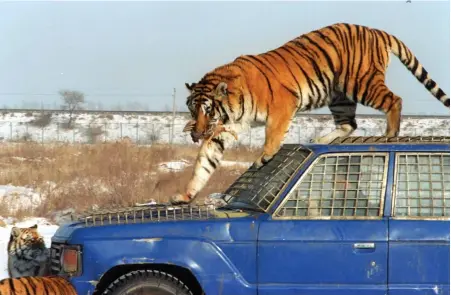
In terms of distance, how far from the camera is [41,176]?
19516 mm

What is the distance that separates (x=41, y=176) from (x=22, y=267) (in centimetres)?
1264

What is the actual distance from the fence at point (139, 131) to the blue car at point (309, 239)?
28.7 metres

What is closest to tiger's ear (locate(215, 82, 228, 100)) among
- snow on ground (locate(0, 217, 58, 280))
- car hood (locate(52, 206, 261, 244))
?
car hood (locate(52, 206, 261, 244))

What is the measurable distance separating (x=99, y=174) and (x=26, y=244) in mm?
11974

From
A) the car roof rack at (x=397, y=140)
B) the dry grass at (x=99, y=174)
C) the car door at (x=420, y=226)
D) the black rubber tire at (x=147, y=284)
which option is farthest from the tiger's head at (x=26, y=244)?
the dry grass at (x=99, y=174)

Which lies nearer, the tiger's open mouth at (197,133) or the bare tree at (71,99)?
the tiger's open mouth at (197,133)

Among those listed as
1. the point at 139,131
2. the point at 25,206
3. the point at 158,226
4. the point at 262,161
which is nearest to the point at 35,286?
the point at 158,226

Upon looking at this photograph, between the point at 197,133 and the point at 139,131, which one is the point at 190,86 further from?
the point at 139,131

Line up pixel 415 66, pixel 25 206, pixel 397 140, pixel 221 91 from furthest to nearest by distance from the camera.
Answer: pixel 25 206
pixel 415 66
pixel 221 91
pixel 397 140

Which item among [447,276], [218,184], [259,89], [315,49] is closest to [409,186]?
[447,276]

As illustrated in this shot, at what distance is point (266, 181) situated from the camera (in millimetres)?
5641

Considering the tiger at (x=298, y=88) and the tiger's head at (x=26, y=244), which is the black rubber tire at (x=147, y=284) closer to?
the tiger at (x=298, y=88)

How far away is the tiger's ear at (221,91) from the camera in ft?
22.6

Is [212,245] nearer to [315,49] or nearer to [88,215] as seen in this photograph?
[88,215]
